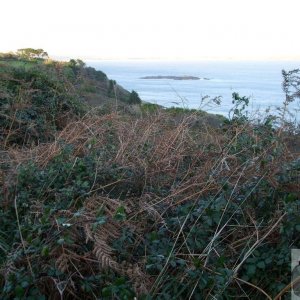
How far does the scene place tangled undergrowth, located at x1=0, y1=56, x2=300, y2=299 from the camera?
2730 mm

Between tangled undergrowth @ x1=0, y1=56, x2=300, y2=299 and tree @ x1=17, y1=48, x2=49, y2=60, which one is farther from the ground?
tree @ x1=17, y1=48, x2=49, y2=60

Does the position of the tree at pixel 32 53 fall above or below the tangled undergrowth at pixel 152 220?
above

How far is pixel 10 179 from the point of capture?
363 cm

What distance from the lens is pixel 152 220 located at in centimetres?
321

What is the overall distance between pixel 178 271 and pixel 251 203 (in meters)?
0.73

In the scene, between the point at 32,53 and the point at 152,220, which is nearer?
the point at 152,220

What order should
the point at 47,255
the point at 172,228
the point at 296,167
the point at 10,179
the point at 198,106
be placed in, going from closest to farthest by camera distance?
the point at 47,255
the point at 172,228
the point at 296,167
the point at 10,179
the point at 198,106

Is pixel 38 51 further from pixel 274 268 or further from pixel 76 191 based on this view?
pixel 274 268

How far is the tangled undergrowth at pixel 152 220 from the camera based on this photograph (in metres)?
2.73

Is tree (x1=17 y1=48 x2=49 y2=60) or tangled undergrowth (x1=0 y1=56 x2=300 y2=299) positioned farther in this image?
tree (x1=17 y1=48 x2=49 y2=60)

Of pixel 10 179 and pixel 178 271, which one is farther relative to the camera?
pixel 10 179

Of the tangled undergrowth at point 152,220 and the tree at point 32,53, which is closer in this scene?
the tangled undergrowth at point 152,220

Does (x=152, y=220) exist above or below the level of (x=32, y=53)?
below

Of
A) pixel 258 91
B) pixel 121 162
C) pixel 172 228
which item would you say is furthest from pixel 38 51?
pixel 172 228
